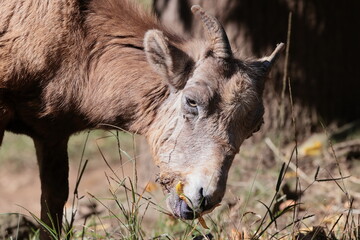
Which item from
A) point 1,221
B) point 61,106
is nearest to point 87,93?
point 61,106

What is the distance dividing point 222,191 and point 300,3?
14.3ft

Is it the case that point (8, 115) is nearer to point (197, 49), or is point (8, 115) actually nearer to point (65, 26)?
point (65, 26)

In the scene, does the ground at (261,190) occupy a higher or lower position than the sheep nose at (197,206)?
lower

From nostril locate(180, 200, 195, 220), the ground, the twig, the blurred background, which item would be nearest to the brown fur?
nostril locate(180, 200, 195, 220)

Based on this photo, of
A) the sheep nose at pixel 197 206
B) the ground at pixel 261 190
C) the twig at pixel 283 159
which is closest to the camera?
the sheep nose at pixel 197 206

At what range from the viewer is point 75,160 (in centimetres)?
1238

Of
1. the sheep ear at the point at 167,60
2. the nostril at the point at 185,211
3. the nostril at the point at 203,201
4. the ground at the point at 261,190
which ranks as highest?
the sheep ear at the point at 167,60

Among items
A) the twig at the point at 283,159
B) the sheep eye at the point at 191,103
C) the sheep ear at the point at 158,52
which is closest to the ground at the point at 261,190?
the twig at the point at 283,159

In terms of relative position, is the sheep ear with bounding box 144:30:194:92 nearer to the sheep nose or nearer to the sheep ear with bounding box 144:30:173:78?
the sheep ear with bounding box 144:30:173:78

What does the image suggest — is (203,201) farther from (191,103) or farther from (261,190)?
(261,190)

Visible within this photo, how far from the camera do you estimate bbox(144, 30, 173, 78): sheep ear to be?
20.5ft

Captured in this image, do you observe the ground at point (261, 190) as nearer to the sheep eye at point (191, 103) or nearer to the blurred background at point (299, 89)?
the blurred background at point (299, 89)

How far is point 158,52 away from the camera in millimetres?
6324

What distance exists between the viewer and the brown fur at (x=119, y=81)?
6.11m
